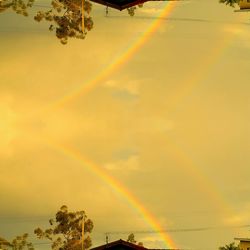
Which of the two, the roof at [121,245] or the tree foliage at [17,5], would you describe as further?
the tree foliage at [17,5]

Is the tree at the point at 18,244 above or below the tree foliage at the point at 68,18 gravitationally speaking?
below

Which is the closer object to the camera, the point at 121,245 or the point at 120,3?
the point at 121,245

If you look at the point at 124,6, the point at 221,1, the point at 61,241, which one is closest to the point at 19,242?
the point at 61,241

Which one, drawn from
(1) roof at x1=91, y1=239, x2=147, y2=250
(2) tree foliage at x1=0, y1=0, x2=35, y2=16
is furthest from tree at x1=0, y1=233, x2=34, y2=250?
(2) tree foliage at x1=0, y1=0, x2=35, y2=16

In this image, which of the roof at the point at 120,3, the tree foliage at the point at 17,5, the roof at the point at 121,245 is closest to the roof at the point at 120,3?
the roof at the point at 120,3

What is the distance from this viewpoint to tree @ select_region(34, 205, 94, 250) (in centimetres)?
5184

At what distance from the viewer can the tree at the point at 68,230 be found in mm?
51844

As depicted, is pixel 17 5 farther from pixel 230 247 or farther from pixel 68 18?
pixel 230 247

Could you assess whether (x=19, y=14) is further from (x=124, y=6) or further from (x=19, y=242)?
(x=19, y=242)

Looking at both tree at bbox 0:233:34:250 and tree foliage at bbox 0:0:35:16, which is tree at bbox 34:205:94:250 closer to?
tree at bbox 0:233:34:250

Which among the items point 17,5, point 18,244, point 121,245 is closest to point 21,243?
point 18,244

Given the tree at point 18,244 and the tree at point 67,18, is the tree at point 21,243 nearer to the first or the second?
the tree at point 18,244

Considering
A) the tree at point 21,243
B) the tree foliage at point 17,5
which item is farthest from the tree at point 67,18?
the tree at point 21,243

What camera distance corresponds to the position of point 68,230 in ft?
173
